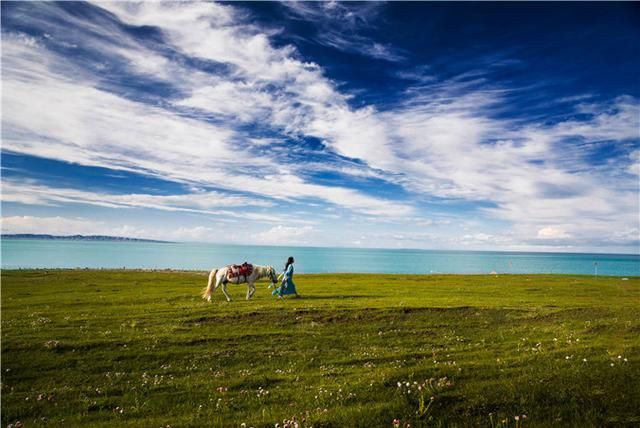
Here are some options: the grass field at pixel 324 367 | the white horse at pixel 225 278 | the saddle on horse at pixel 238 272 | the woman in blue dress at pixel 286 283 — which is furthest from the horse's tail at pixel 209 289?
the grass field at pixel 324 367

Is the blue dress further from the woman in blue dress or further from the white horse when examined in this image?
the white horse

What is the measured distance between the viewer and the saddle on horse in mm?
36844

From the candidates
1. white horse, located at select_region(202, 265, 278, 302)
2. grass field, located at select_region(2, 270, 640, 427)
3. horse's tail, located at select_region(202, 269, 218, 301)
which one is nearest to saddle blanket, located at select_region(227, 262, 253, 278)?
white horse, located at select_region(202, 265, 278, 302)

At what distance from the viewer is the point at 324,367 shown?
15.0m

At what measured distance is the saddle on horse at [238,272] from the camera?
36844mm

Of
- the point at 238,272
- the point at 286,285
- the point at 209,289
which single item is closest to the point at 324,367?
the point at 286,285

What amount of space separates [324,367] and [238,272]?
23456mm

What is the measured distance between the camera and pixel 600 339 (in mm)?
18453

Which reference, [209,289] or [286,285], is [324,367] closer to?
[286,285]

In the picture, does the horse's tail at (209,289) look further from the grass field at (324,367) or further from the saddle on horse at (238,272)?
the grass field at (324,367)

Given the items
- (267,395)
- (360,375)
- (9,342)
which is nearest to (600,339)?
(360,375)

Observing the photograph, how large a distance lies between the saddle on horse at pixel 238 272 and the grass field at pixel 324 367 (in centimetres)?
797

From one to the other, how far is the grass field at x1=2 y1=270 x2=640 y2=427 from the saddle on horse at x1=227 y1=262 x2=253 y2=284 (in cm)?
797

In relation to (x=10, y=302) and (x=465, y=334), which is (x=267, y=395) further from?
(x=10, y=302)
